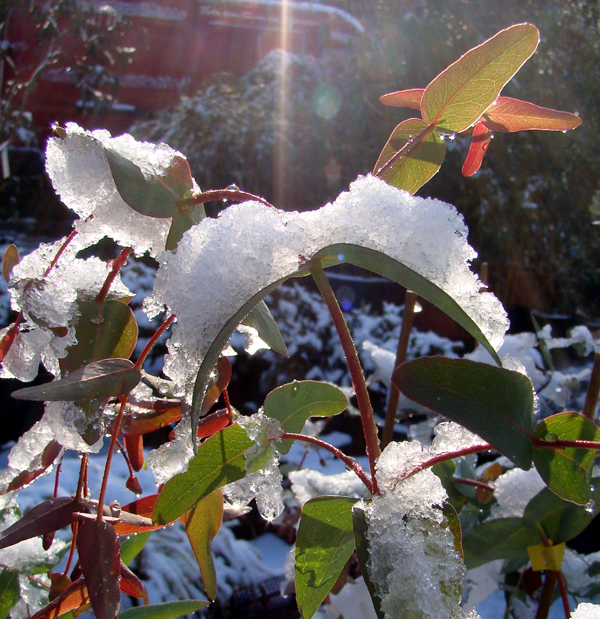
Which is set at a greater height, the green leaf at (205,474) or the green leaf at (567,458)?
the green leaf at (567,458)

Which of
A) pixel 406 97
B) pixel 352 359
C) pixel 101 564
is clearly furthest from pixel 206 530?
pixel 406 97

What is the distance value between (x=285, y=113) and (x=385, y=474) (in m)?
3.98

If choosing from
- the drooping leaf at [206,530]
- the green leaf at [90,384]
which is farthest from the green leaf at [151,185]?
the drooping leaf at [206,530]

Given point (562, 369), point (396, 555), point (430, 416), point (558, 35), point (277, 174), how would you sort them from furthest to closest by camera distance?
point (558, 35) < point (277, 174) < point (562, 369) < point (430, 416) < point (396, 555)

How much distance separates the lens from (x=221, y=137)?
12.4 ft

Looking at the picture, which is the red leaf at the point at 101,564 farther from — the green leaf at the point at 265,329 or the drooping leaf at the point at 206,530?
the green leaf at the point at 265,329

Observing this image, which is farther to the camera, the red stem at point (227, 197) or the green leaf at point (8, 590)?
the green leaf at point (8, 590)

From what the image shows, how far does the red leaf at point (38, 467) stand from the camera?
0.44 metres

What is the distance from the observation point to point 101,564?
13.8 inches

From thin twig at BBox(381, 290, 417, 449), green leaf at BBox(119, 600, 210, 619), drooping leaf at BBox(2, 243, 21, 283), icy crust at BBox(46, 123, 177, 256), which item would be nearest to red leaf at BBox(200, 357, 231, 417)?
icy crust at BBox(46, 123, 177, 256)

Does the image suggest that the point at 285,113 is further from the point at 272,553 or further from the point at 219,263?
the point at 219,263

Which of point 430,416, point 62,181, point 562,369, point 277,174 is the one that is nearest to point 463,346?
point 562,369

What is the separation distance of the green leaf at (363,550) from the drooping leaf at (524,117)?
340 millimetres

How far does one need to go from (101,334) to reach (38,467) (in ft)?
0.55
